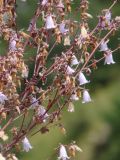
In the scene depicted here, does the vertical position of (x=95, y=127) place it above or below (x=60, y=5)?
below

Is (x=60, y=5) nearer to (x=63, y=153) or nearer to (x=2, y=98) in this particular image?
(x=2, y=98)

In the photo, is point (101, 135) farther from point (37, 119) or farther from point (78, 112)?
point (37, 119)

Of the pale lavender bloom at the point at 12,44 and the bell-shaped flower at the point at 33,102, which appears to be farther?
the bell-shaped flower at the point at 33,102

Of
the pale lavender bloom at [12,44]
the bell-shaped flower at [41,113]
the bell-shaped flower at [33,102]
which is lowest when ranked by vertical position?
the bell-shaped flower at [41,113]

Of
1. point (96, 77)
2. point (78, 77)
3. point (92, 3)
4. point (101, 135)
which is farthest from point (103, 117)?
point (78, 77)

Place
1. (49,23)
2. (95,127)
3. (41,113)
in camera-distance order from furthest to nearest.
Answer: (95,127)
(41,113)
(49,23)

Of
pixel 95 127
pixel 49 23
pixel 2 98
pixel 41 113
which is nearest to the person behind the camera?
pixel 2 98

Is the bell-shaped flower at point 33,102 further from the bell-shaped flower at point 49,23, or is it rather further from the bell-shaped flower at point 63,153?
the bell-shaped flower at point 49,23

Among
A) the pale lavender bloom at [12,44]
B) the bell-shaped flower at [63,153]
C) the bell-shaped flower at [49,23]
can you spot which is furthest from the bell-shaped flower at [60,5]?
the bell-shaped flower at [63,153]

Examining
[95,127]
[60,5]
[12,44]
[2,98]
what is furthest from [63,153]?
[95,127]

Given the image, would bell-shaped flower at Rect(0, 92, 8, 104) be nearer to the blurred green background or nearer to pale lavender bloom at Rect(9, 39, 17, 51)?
pale lavender bloom at Rect(9, 39, 17, 51)

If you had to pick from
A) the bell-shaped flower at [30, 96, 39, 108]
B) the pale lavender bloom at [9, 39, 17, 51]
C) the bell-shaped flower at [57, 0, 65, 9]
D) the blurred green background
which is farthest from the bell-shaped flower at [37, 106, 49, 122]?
the blurred green background
